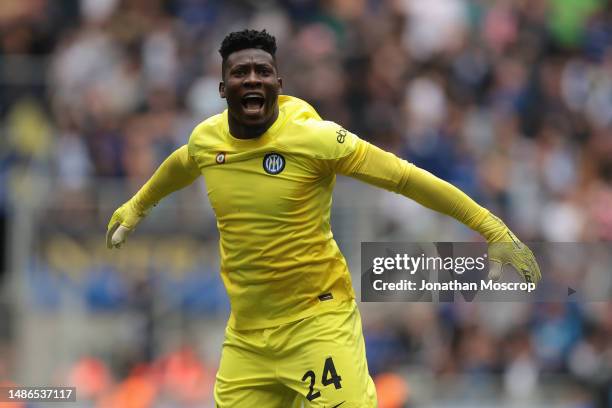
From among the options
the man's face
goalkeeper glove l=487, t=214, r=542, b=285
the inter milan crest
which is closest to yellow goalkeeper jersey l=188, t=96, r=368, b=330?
the inter milan crest

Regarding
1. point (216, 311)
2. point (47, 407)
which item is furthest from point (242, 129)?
A: point (216, 311)

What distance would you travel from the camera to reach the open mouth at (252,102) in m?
6.97

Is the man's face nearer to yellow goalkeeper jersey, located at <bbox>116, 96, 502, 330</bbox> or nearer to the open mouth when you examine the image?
the open mouth

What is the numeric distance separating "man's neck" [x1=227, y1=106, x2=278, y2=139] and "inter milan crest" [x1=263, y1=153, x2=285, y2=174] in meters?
0.13

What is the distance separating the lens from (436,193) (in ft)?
23.0

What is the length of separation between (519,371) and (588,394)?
68 cm

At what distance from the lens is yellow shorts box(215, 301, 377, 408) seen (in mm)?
A: 7051

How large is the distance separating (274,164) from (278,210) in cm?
23

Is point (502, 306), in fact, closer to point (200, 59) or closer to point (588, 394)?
point (588, 394)

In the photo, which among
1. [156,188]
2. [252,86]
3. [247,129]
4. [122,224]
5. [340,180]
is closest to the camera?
[252,86]

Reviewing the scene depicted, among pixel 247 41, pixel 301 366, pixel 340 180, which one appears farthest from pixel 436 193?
pixel 340 180

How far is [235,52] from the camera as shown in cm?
705

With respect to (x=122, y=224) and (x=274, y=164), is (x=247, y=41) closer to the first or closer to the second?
(x=274, y=164)

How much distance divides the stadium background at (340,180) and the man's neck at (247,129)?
5232mm
